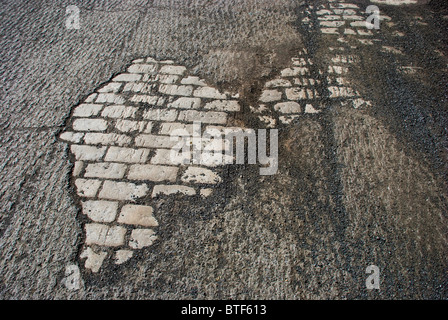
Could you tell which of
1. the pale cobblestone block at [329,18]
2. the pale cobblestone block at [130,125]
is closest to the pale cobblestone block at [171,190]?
the pale cobblestone block at [130,125]

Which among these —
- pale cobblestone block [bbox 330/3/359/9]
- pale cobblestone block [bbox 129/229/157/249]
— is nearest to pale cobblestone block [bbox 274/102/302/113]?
pale cobblestone block [bbox 129/229/157/249]

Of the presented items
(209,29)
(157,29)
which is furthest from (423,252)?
(157,29)

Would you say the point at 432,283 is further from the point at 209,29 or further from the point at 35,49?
the point at 35,49

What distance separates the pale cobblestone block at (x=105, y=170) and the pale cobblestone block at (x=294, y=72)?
223 cm

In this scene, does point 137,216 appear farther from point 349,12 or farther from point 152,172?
point 349,12

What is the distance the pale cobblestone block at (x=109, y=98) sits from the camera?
3.66 metres

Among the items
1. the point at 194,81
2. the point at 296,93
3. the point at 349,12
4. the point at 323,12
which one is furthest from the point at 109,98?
the point at 349,12

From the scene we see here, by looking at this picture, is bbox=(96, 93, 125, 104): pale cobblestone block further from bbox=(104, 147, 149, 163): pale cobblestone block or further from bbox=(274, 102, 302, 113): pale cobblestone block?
bbox=(274, 102, 302, 113): pale cobblestone block

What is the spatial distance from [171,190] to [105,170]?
67 centimetres

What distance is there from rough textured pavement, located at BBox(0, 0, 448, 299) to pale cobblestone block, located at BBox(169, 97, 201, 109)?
5.6 inches

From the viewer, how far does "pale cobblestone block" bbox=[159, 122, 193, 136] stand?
3.37 m
